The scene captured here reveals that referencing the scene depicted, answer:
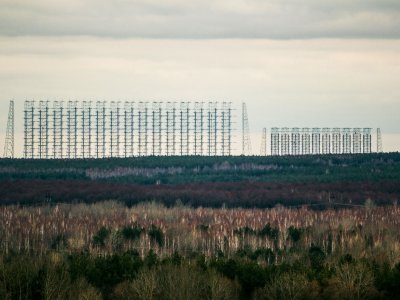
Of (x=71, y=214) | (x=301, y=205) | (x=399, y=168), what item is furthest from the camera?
(x=399, y=168)

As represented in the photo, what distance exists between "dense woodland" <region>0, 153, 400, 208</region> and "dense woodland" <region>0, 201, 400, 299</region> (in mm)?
6535

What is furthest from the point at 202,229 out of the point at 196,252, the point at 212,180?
the point at 212,180

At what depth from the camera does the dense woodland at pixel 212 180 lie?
350 feet

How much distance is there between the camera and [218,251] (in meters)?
64.7

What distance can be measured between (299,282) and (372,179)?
253 ft

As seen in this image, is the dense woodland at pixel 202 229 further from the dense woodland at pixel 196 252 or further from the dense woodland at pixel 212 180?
the dense woodland at pixel 212 180

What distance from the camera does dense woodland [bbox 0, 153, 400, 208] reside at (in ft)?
350

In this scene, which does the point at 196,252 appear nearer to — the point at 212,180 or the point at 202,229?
the point at 202,229

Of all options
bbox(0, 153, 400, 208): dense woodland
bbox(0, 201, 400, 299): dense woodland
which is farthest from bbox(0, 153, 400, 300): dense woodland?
bbox(0, 153, 400, 208): dense woodland

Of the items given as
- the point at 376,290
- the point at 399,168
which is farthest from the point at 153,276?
the point at 399,168

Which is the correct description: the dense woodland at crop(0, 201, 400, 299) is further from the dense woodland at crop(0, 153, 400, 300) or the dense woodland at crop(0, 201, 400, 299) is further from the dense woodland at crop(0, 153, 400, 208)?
the dense woodland at crop(0, 153, 400, 208)

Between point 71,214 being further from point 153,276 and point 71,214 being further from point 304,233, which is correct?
point 153,276

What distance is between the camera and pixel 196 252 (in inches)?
2574

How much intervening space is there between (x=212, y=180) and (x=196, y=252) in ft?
229
